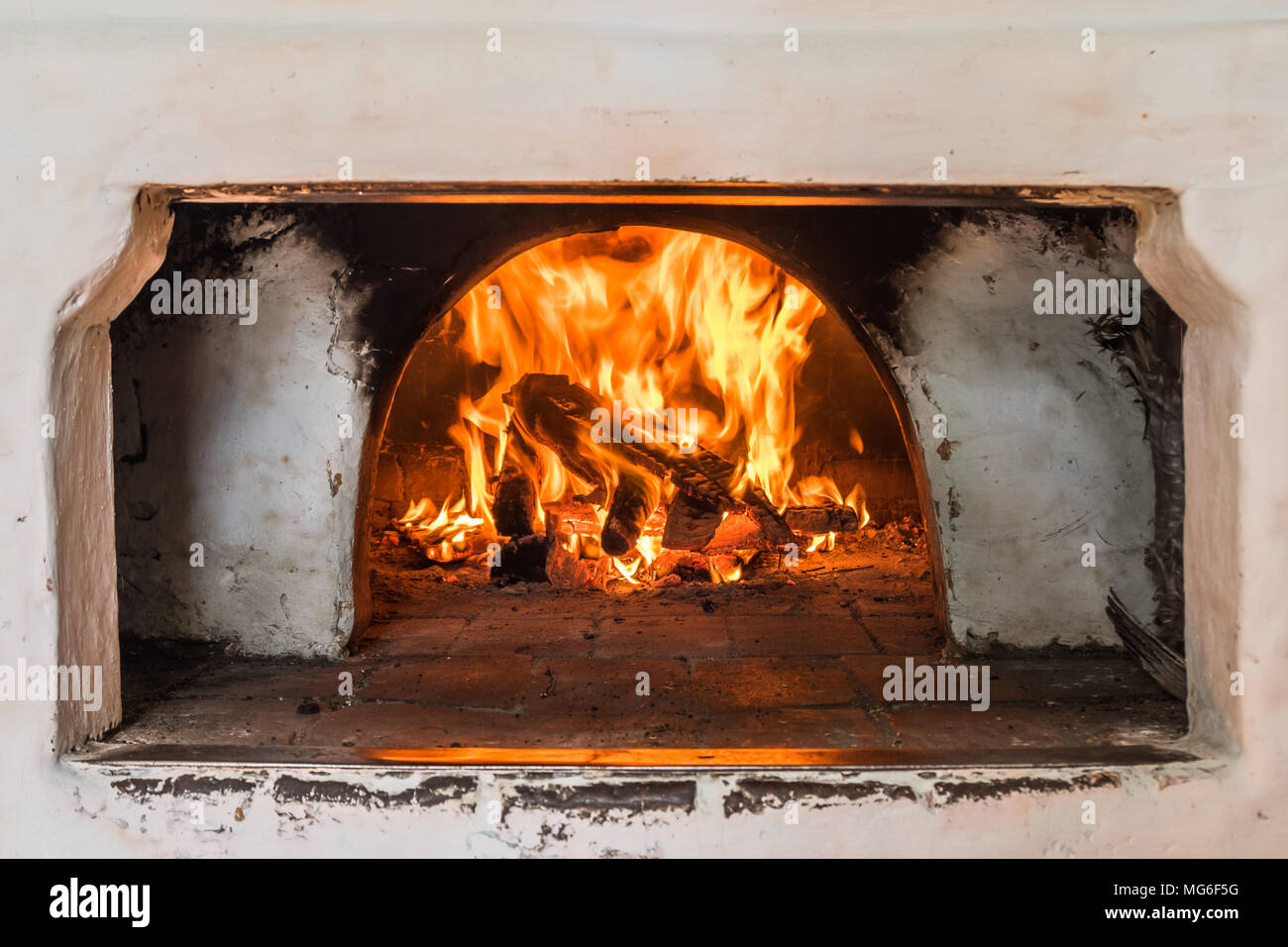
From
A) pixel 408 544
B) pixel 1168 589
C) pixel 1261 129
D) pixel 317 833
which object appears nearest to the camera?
pixel 1261 129

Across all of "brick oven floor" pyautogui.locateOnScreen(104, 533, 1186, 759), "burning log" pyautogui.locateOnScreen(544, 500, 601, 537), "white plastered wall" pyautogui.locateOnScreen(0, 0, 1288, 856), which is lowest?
"brick oven floor" pyautogui.locateOnScreen(104, 533, 1186, 759)

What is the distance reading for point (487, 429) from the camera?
490 cm

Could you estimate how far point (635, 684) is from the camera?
3.15 metres

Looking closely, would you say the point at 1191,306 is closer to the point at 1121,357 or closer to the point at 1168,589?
the point at 1121,357

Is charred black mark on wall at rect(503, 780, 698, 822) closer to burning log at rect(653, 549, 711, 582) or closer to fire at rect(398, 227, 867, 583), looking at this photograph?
burning log at rect(653, 549, 711, 582)

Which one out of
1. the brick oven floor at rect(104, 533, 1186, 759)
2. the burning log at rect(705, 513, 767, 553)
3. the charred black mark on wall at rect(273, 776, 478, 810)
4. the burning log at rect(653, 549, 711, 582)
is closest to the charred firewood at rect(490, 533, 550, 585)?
the brick oven floor at rect(104, 533, 1186, 759)

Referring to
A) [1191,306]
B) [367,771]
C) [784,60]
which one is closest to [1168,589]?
[1191,306]

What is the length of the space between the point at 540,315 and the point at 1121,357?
8.37 feet

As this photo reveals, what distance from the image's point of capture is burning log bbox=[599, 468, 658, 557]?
4.32 meters

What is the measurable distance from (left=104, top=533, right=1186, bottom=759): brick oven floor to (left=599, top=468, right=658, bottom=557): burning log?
24 centimetres

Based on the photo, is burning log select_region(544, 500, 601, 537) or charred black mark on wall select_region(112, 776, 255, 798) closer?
charred black mark on wall select_region(112, 776, 255, 798)

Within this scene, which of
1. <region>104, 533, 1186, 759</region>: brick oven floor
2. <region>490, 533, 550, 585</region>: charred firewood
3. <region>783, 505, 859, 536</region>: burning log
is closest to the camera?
<region>104, 533, 1186, 759</region>: brick oven floor

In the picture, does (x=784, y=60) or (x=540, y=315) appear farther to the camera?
(x=540, y=315)

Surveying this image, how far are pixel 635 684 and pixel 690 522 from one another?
1.33 metres
